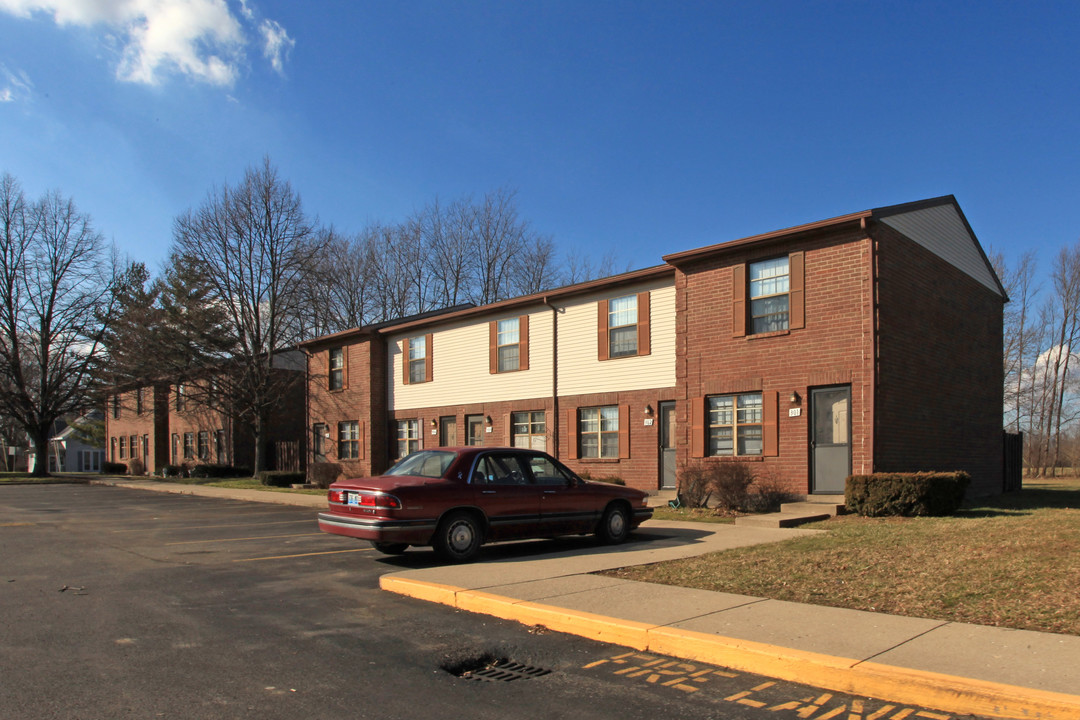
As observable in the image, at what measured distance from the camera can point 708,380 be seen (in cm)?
1781

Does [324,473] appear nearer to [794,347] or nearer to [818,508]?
[794,347]

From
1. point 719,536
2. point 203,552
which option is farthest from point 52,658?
point 719,536

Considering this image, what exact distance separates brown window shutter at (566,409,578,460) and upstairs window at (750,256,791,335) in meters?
6.33

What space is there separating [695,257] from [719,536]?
7.74 meters

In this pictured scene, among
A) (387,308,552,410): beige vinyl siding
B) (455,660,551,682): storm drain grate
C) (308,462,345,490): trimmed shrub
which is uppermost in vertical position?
(387,308,552,410): beige vinyl siding

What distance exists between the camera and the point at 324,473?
28672mm

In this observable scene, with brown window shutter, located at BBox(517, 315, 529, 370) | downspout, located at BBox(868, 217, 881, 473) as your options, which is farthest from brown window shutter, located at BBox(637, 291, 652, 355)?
downspout, located at BBox(868, 217, 881, 473)

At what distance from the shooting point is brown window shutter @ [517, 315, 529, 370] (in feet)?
76.8

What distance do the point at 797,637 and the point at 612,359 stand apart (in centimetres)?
1505

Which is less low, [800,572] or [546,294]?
[546,294]

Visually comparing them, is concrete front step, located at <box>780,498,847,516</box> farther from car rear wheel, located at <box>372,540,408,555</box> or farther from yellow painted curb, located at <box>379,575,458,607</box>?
yellow painted curb, located at <box>379,575,458,607</box>

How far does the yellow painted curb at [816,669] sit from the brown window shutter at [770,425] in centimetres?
1062

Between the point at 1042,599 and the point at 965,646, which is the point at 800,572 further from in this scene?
the point at 965,646

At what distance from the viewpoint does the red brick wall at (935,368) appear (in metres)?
15.8
